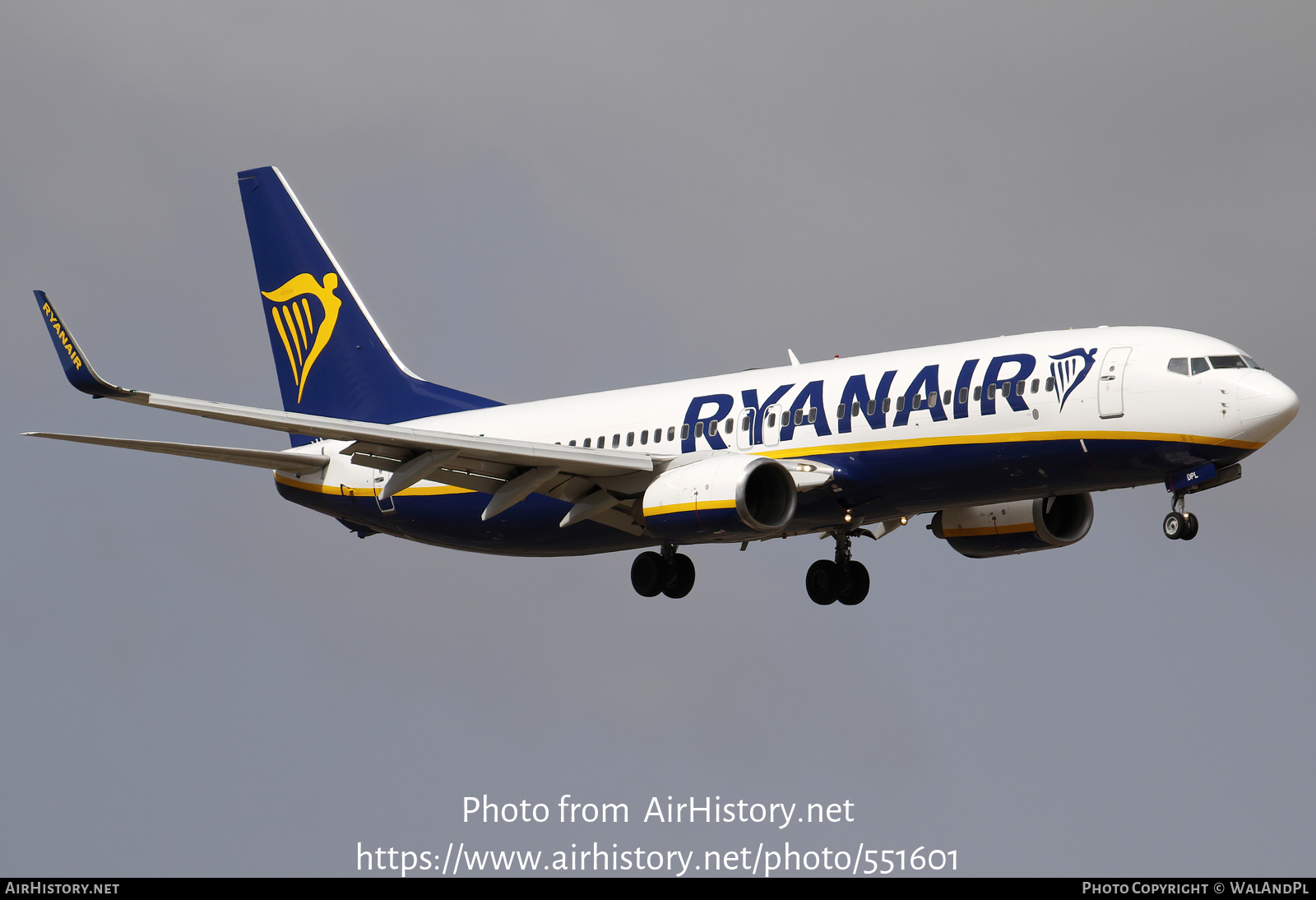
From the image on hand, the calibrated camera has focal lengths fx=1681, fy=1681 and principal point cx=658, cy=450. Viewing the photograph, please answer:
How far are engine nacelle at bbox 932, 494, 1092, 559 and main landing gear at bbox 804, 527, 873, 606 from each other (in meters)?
2.77

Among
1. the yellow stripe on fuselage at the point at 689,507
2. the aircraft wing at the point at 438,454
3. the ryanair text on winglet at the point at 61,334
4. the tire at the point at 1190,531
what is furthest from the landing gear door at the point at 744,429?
the ryanair text on winglet at the point at 61,334

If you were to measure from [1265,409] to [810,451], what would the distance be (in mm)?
9966

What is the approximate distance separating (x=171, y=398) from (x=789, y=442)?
13728 mm

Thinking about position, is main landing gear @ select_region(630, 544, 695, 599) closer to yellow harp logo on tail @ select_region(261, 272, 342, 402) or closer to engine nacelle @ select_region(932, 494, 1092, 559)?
engine nacelle @ select_region(932, 494, 1092, 559)

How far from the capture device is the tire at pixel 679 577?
141 ft

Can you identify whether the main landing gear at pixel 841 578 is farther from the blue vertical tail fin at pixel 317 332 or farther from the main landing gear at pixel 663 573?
the blue vertical tail fin at pixel 317 332

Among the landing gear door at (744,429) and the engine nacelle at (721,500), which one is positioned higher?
the landing gear door at (744,429)

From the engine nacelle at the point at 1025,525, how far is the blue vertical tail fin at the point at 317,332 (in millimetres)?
14435

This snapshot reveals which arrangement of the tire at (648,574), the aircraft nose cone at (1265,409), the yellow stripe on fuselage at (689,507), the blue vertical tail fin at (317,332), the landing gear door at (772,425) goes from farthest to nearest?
the blue vertical tail fin at (317,332) < the tire at (648,574) < the landing gear door at (772,425) < the yellow stripe on fuselage at (689,507) < the aircraft nose cone at (1265,409)

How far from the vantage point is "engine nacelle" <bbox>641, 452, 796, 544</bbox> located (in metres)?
36.6

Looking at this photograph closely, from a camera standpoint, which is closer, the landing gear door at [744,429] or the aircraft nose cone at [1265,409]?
the aircraft nose cone at [1265,409]

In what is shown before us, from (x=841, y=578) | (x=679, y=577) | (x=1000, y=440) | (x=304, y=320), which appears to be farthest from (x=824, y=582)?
(x=304, y=320)

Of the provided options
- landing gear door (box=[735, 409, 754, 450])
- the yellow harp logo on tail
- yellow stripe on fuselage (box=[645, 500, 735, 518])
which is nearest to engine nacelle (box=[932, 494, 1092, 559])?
landing gear door (box=[735, 409, 754, 450])

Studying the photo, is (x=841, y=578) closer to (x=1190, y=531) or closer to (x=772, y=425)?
(x=772, y=425)
